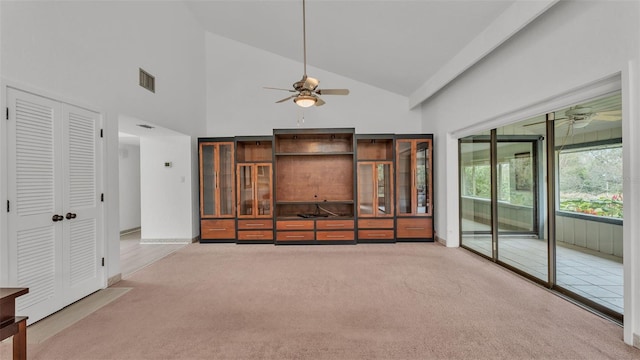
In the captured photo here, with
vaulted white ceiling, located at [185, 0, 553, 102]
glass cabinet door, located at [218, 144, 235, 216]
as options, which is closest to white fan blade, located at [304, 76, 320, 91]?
vaulted white ceiling, located at [185, 0, 553, 102]

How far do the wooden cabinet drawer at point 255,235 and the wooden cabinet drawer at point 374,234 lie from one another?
1.92 meters

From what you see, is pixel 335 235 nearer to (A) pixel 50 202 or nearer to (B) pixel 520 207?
(B) pixel 520 207

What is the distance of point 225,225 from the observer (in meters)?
5.73

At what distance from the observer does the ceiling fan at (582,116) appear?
2546 mm

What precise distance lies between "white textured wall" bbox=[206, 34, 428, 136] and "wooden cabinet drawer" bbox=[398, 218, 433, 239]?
87.9 inches

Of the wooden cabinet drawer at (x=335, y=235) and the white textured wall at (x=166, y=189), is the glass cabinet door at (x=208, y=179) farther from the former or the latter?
the wooden cabinet drawer at (x=335, y=235)

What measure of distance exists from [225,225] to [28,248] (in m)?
3.30

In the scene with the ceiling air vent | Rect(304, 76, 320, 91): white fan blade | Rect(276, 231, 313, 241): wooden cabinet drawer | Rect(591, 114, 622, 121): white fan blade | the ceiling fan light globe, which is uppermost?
the ceiling air vent

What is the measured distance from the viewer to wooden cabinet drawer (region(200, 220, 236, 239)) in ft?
18.8

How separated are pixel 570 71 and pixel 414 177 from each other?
10.5 feet

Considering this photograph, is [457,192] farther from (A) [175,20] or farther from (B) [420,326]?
(A) [175,20]

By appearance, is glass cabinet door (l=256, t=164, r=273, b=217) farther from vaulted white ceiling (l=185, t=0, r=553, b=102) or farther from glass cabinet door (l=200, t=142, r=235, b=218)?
vaulted white ceiling (l=185, t=0, r=553, b=102)

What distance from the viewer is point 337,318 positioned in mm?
2582

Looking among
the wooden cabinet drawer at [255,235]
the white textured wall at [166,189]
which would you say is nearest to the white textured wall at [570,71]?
the wooden cabinet drawer at [255,235]
